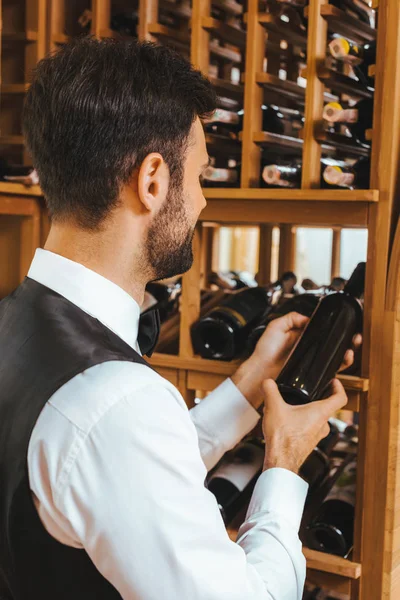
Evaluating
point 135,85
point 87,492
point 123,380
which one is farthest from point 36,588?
point 135,85

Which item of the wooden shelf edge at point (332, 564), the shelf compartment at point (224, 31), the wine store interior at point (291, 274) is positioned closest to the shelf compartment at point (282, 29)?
the wine store interior at point (291, 274)

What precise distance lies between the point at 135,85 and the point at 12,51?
1.17 meters

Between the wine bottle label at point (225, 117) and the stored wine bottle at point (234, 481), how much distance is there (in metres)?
0.74

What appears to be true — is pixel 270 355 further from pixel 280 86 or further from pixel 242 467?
pixel 280 86

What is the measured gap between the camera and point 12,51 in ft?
6.31

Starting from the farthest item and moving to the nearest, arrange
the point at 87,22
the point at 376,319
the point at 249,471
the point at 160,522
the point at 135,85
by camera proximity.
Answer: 1. the point at 87,22
2. the point at 249,471
3. the point at 376,319
4. the point at 135,85
5. the point at 160,522

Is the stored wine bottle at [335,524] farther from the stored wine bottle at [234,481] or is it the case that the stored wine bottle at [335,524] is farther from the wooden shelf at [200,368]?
the wooden shelf at [200,368]

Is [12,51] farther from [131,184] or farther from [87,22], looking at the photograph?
[131,184]

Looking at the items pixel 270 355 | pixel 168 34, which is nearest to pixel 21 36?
pixel 168 34

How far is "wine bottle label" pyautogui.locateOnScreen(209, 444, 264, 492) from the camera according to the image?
1600mm

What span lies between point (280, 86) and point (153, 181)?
811 mm

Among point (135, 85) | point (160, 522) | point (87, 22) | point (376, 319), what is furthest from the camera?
point (87, 22)

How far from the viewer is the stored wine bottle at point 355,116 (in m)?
1.48

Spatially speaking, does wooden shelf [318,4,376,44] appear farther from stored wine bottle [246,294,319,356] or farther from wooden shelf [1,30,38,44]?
wooden shelf [1,30,38,44]
